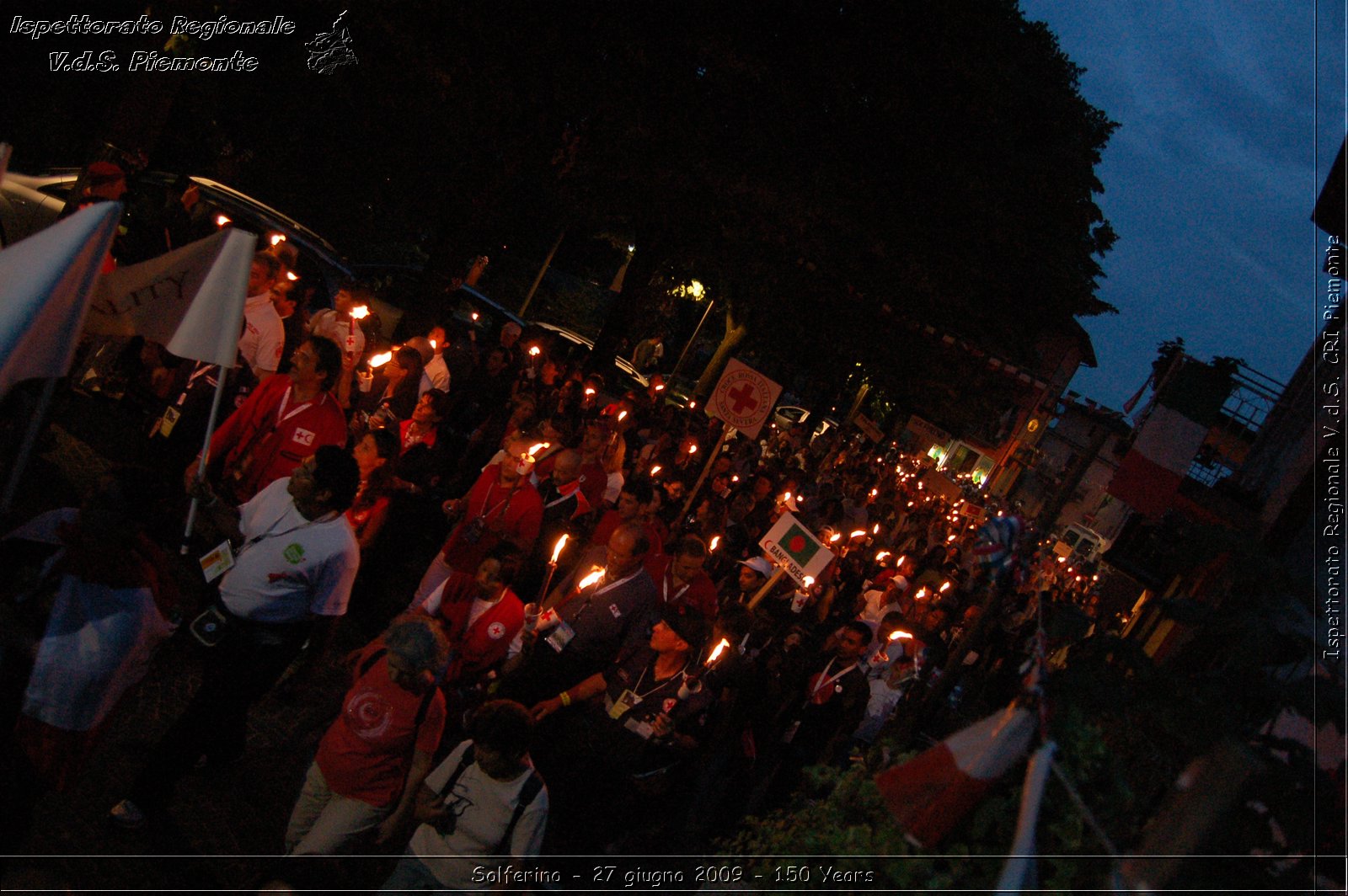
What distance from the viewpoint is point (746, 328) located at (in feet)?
86.1

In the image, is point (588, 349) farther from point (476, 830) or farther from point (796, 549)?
point (476, 830)

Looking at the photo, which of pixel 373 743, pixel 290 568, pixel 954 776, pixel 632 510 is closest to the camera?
pixel 954 776

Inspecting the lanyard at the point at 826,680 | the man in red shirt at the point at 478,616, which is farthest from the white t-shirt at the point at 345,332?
the lanyard at the point at 826,680

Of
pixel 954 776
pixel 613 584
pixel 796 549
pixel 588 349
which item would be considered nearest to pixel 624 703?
pixel 613 584

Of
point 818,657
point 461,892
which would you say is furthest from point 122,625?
point 818,657

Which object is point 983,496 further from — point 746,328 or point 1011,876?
point 1011,876

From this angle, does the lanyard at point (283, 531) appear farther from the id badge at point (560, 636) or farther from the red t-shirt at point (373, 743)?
the id badge at point (560, 636)

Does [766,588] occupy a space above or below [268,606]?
above

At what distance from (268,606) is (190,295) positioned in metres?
1.69

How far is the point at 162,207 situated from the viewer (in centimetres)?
1026

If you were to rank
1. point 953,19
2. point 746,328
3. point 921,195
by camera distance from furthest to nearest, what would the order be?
point 746,328, point 921,195, point 953,19

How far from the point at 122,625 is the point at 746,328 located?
77.5 ft

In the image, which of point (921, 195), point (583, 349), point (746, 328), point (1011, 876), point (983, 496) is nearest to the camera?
point (1011, 876)

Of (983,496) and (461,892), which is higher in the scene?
(983,496)
